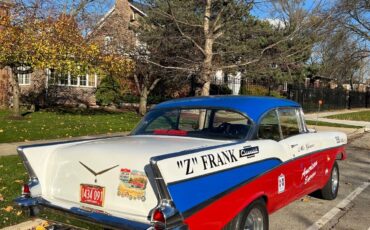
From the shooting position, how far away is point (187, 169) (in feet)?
12.2

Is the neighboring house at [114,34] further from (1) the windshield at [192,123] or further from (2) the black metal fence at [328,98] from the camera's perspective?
(1) the windshield at [192,123]

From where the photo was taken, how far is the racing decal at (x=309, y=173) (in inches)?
231

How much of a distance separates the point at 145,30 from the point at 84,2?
120 inches

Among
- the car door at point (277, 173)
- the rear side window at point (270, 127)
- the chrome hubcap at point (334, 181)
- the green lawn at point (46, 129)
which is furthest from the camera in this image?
the green lawn at point (46, 129)

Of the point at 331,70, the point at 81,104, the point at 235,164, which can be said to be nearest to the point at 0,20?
the point at 81,104

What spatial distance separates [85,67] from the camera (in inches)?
671

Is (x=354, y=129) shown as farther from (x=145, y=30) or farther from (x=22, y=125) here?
(x=22, y=125)

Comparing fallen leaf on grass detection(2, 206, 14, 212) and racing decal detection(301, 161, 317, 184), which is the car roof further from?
fallen leaf on grass detection(2, 206, 14, 212)

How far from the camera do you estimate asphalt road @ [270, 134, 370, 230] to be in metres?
5.96

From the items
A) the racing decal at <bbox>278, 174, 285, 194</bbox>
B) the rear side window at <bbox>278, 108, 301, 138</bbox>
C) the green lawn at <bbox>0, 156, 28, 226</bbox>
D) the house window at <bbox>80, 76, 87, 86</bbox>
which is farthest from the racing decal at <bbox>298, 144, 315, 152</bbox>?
the house window at <bbox>80, 76, 87, 86</bbox>

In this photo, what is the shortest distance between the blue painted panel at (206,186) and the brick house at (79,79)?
14252 mm

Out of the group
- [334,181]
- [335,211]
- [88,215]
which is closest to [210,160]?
[88,215]

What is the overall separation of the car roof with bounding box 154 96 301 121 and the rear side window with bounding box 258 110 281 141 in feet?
0.27

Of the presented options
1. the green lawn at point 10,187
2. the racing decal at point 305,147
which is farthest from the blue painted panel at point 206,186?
the green lawn at point 10,187
